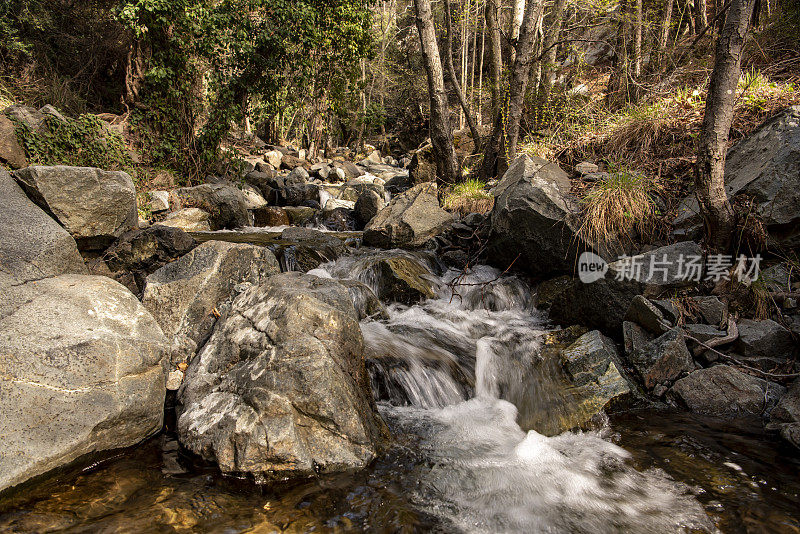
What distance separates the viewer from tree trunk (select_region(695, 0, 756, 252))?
3830 mm

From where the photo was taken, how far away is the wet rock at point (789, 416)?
2.92m

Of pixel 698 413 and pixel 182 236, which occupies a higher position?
pixel 182 236

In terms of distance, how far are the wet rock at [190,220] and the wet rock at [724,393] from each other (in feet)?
30.5

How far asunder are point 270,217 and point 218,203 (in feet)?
4.48

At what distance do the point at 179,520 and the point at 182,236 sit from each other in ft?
16.6

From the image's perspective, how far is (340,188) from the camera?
598 inches

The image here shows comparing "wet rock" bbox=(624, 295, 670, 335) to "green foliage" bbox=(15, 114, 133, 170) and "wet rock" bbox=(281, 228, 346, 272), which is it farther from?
"green foliage" bbox=(15, 114, 133, 170)

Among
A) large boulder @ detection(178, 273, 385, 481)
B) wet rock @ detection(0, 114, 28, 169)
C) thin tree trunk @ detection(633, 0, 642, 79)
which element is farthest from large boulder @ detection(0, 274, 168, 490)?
thin tree trunk @ detection(633, 0, 642, 79)

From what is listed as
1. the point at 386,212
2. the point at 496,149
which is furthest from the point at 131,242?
the point at 496,149

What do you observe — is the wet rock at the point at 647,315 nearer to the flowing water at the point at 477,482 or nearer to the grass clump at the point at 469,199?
the flowing water at the point at 477,482

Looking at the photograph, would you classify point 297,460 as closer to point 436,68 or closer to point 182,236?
point 182,236

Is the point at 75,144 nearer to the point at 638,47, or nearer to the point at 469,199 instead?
the point at 469,199

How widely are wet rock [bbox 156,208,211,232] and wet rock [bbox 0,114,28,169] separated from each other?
8.99 ft

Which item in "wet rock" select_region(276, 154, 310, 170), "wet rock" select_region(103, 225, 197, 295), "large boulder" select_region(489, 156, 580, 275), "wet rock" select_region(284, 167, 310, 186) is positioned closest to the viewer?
"large boulder" select_region(489, 156, 580, 275)
